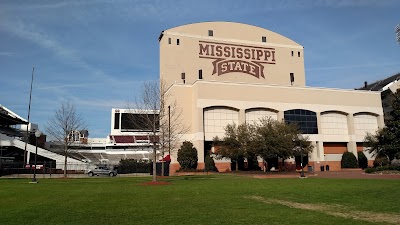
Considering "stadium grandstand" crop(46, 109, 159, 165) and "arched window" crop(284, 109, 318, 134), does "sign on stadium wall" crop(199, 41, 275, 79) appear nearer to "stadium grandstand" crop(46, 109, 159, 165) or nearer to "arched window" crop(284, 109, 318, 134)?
"arched window" crop(284, 109, 318, 134)

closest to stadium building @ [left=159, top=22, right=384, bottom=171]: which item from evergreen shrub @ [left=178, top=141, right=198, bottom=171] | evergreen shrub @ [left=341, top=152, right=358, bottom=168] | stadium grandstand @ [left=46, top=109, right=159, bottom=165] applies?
evergreen shrub @ [left=178, top=141, right=198, bottom=171]

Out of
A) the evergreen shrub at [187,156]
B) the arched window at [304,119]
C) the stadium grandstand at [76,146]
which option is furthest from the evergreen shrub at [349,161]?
the stadium grandstand at [76,146]

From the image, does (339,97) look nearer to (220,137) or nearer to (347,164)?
(347,164)

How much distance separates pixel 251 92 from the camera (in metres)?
58.1

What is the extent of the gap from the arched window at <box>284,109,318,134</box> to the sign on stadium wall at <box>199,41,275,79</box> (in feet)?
40.9

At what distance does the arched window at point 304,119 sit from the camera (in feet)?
195

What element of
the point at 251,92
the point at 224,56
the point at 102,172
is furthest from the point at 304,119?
the point at 102,172

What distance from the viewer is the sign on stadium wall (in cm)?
6662

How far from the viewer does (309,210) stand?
37.2 ft

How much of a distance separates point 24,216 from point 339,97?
198 ft

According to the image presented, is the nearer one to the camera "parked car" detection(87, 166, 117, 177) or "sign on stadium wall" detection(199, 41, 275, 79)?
"parked car" detection(87, 166, 117, 177)

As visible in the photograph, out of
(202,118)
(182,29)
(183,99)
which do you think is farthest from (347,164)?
(182,29)

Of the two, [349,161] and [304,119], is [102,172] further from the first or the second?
[349,161]

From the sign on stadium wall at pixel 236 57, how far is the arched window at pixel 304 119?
1246 centimetres
